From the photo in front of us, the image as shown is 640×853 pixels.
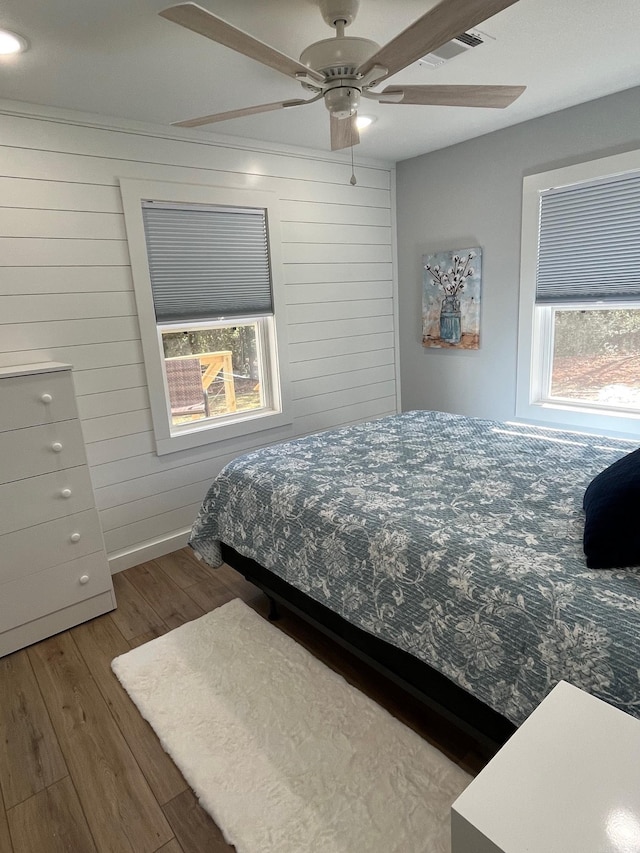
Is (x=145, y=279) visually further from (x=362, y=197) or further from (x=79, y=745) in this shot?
(x=79, y=745)

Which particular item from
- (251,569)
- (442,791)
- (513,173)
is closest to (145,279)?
(251,569)

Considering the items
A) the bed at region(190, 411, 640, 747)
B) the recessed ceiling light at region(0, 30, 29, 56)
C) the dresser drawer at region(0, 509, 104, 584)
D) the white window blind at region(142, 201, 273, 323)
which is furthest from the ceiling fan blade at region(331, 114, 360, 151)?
the dresser drawer at region(0, 509, 104, 584)

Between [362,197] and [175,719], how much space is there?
11.7 feet

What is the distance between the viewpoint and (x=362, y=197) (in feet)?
12.6

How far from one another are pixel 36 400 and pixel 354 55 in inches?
73.3

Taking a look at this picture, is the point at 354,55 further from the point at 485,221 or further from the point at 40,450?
the point at 485,221

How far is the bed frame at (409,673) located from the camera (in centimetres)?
145

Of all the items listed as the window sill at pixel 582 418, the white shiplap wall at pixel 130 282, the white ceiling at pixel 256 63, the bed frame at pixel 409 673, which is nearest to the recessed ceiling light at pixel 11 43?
the white ceiling at pixel 256 63

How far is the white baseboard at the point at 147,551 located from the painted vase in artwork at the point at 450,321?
2379 mm

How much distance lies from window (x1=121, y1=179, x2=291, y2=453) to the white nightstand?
256 centimetres

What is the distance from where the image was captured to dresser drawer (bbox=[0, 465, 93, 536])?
222cm

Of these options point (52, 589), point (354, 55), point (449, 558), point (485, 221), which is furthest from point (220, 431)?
point (485, 221)

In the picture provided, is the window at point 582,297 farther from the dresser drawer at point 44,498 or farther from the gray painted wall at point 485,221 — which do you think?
the dresser drawer at point 44,498

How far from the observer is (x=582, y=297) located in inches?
120
